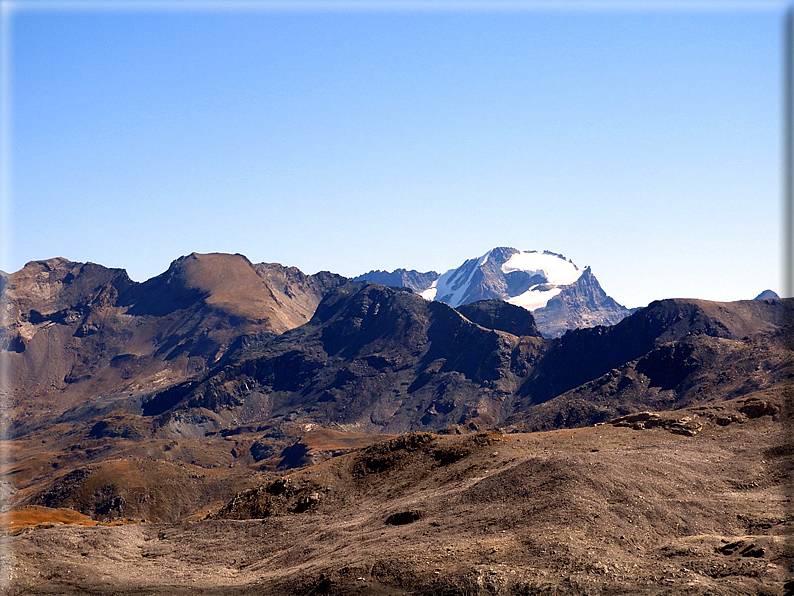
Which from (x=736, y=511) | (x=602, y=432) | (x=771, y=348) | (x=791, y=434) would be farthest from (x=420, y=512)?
(x=771, y=348)

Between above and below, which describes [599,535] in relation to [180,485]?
above

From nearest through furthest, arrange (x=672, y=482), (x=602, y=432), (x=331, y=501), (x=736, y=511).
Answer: (x=736, y=511)
(x=672, y=482)
(x=331, y=501)
(x=602, y=432)

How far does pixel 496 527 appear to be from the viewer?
51.3m

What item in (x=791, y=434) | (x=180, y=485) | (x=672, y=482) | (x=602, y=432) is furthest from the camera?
(x=180, y=485)

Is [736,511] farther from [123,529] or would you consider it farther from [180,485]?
[180,485]

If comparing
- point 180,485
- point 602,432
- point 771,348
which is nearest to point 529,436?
point 602,432

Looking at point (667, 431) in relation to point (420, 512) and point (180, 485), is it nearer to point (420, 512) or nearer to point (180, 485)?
point (420, 512)

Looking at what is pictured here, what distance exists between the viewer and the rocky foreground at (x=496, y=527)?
140 feet

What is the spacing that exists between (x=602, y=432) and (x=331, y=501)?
2432cm

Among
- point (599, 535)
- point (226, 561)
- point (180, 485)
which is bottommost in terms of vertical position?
point (180, 485)

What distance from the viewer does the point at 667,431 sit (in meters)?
74.7

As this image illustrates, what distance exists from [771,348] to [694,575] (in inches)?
6749

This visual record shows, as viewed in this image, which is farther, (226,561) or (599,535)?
(226,561)

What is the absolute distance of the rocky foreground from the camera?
140ft
